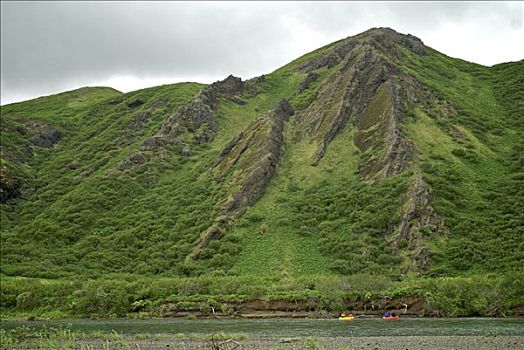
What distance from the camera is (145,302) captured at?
258 ft

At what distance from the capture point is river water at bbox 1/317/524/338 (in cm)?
4763

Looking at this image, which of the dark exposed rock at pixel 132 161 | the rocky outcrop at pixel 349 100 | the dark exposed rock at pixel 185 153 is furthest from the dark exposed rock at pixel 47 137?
the rocky outcrop at pixel 349 100

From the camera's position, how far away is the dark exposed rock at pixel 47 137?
176125 millimetres

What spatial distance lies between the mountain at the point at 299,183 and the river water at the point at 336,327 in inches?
879

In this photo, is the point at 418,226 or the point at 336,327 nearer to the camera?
the point at 336,327

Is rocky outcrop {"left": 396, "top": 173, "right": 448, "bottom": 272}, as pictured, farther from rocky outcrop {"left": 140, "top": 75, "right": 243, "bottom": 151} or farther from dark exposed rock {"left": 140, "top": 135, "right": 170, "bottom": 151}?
dark exposed rock {"left": 140, "top": 135, "right": 170, "bottom": 151}

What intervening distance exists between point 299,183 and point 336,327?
61697mm

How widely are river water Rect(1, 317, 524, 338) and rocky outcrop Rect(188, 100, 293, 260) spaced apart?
37.9 m

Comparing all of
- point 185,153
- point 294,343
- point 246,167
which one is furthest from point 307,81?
point 294,343

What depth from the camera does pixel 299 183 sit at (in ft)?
377

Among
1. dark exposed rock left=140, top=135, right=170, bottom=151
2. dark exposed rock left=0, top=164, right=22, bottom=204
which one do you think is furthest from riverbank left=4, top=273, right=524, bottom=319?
dark exposed rock left=140, top=135, right=170, bottom=151

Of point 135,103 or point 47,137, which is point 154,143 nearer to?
point 47,137

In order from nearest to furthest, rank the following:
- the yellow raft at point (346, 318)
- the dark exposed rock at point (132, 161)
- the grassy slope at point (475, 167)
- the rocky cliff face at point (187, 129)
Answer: the yellow raft at point (346, 318)
the grassy slope at point (475, 167)
the dark exposed rock at point (132, 161)
the rocky cliff face at point (187, 129)

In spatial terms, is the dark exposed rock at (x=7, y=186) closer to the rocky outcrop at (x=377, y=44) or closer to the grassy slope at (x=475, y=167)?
the rocky outcrop at (x=377, y=44)
